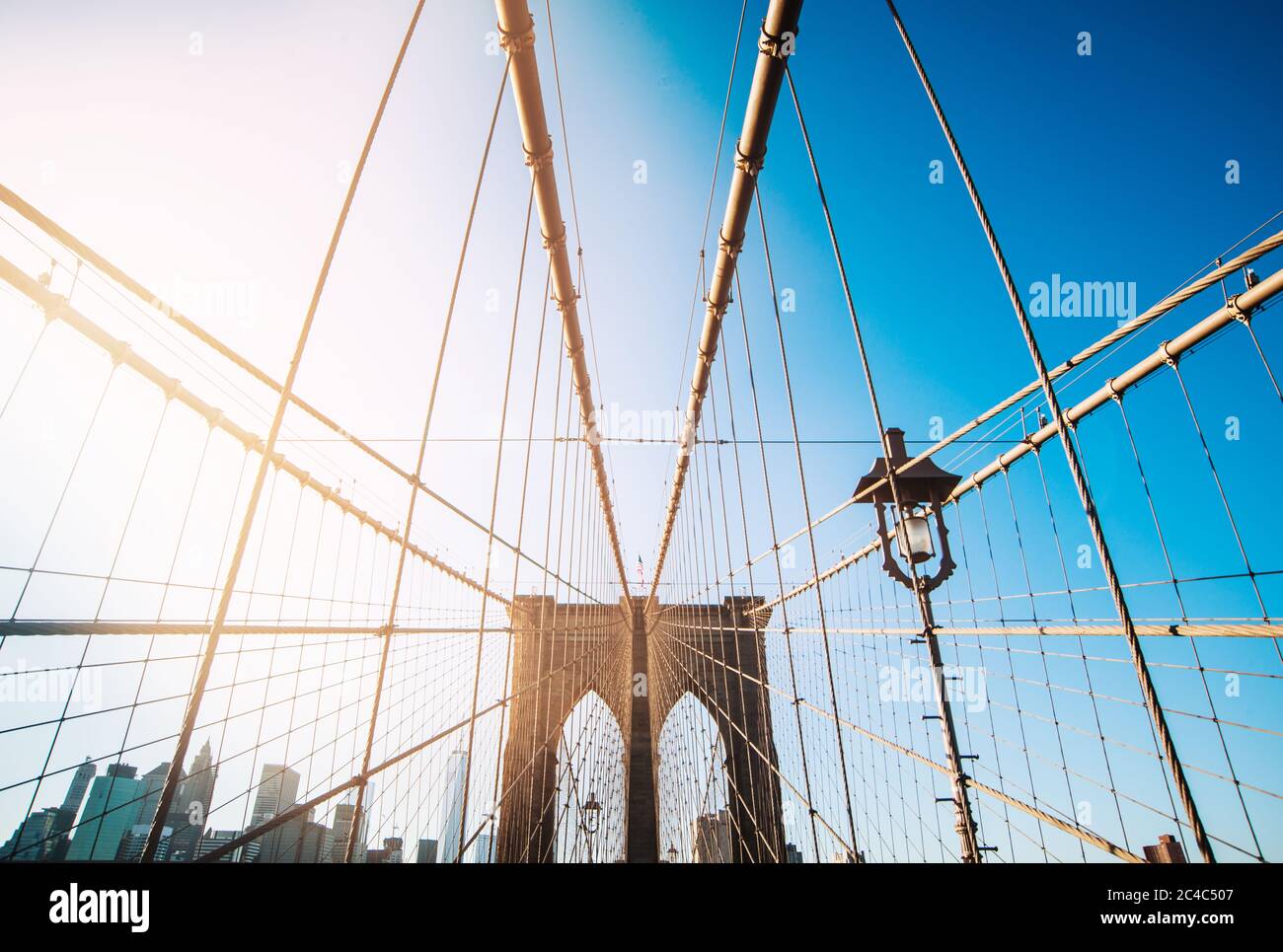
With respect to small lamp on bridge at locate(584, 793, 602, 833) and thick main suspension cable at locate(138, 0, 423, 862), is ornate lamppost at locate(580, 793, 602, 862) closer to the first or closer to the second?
small lamp on bridge at locate(584, 793, 602, 833)

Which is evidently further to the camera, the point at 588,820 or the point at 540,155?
the point at 588,820

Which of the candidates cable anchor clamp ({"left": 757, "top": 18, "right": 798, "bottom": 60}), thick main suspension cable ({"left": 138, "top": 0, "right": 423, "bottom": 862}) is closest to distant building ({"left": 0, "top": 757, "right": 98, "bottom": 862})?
thick main suspension cable ({"left": 138, "top": 0, "right": 423, "bottom": 862})

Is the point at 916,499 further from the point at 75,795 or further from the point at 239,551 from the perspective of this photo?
the point at 75,795

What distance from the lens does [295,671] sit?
14.5ft

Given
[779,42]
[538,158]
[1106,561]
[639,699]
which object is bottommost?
[639,699]

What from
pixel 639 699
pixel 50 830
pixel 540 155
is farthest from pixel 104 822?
pixel 639 699

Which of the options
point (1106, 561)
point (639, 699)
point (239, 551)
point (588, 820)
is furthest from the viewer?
point (639, 699)

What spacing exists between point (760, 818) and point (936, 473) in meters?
16.0

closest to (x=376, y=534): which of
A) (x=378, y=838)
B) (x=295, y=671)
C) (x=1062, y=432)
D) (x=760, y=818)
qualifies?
(x=295, y=671)

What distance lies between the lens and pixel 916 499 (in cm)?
380

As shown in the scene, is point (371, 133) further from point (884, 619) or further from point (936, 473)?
point (884, 619)

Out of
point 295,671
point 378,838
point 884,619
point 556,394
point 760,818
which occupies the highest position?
point 556,394

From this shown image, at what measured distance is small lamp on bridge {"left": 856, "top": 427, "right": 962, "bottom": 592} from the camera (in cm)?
327

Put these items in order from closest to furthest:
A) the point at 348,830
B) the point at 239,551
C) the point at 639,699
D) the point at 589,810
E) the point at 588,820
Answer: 1. the point at 239,551
2. the point at 348,830
3. the point at 588,820
4. the point at 589,810
5. the point at 639,699
